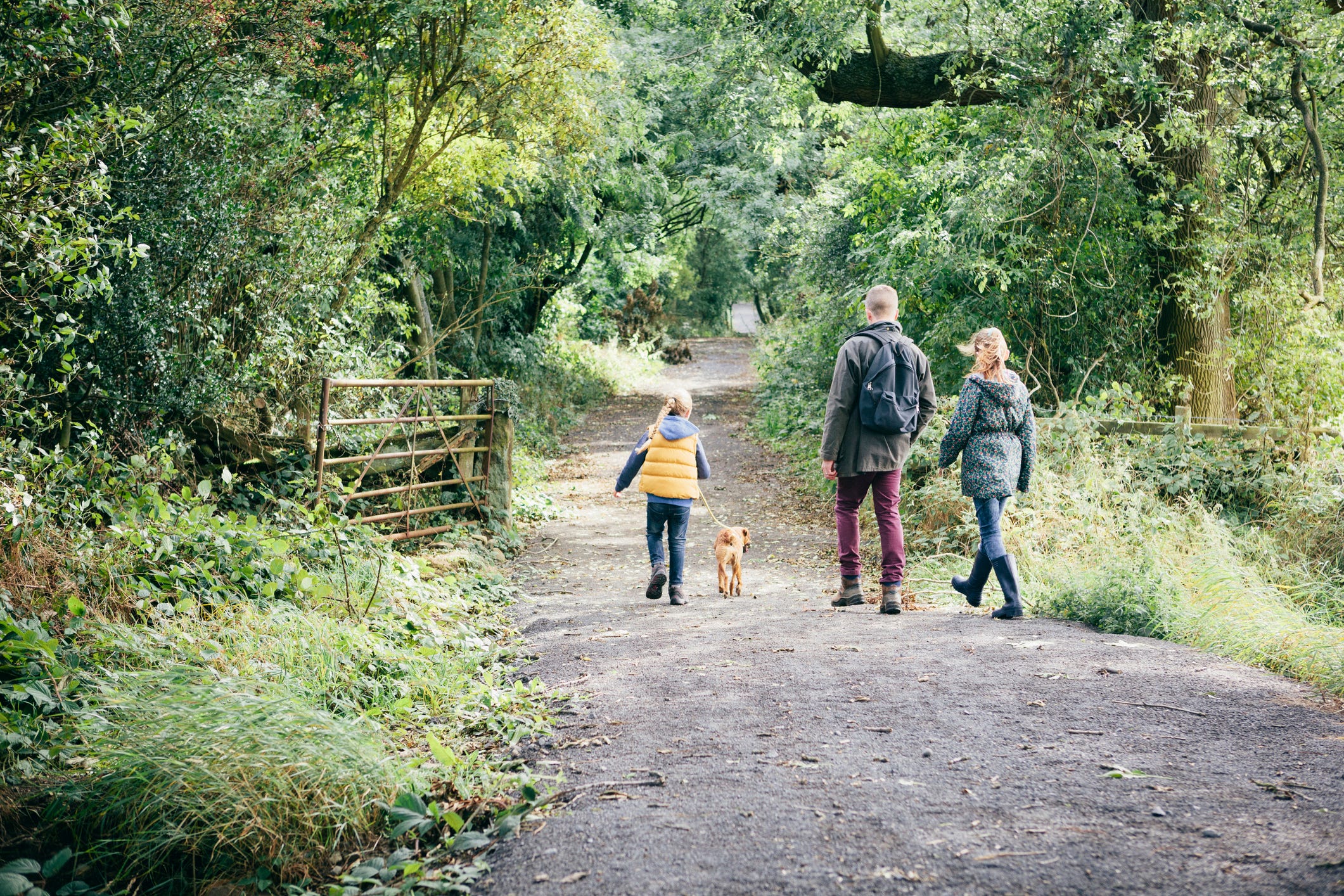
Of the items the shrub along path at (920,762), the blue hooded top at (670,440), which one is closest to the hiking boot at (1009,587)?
the shrub along path at (920,762)

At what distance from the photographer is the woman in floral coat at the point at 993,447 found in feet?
22.2

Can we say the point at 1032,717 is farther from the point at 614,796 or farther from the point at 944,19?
the point at 944,19

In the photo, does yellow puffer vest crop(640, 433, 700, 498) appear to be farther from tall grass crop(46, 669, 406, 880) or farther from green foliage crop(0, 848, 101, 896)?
green foliage crop(0, 848, 101, 896)

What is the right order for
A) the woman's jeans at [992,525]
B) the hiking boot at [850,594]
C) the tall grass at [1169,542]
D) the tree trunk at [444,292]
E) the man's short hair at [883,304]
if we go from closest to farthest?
1. the tall grass at [1169,542]
2. the woman's jeans at [992,525]
3. the man's short hair at [883,304]
4. the hiking boot at [850,594]
5. the tree trunk at [444,292]

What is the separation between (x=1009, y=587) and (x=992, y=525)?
0.47 metres

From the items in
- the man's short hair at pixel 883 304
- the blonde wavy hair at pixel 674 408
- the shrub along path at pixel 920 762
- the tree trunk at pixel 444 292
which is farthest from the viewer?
the tree trunk at pixel 444 292

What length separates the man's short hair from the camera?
23.0 feet

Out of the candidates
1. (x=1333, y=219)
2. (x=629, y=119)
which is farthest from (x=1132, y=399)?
(x=629, y=119)

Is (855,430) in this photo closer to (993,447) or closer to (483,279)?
(993,447)

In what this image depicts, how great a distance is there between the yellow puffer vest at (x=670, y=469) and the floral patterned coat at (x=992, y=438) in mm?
1954

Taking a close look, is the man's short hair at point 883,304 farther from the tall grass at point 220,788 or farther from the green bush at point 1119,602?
the tall grass at point 220,788

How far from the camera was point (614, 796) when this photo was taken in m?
3.71

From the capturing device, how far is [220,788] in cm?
363

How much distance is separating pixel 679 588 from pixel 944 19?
26.0 ft
